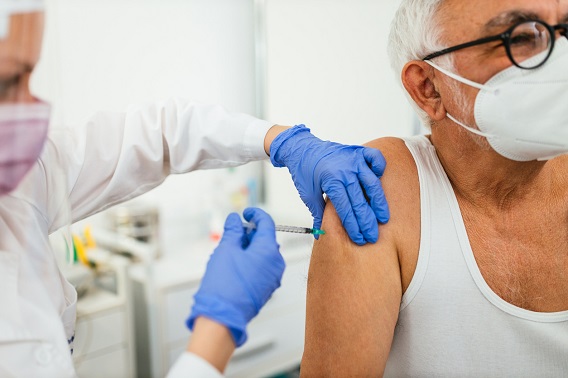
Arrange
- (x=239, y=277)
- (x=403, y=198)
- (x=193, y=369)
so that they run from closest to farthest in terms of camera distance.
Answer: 1. (x=193, y=369)
2. (x=239, y=277)
3. (x=403, y=198)

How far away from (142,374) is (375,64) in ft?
6.05

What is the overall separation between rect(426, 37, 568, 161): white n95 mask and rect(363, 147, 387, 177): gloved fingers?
218 millimetres

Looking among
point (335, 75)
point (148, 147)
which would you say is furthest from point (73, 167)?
point (335, 75)

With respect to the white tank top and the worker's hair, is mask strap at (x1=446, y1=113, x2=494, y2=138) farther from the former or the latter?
the white tank top

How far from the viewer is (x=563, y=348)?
0.99 meters

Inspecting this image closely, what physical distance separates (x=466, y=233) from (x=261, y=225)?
1.50 ft

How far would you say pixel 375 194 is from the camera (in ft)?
3.26

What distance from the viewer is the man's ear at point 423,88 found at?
1074 millimetres

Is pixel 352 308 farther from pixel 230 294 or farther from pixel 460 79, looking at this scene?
pixel 460 79

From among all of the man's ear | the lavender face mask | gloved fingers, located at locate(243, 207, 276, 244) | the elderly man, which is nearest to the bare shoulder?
the elderly man

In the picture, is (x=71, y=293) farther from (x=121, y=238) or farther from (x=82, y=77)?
(x=82, y=77)

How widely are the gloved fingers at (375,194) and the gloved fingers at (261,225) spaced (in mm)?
237

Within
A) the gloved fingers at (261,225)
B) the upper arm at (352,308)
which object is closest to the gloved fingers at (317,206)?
the upper arm at (352,308)

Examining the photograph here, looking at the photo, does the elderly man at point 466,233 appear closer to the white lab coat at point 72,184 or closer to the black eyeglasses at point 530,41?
the black eyeglasses at point 530,41
